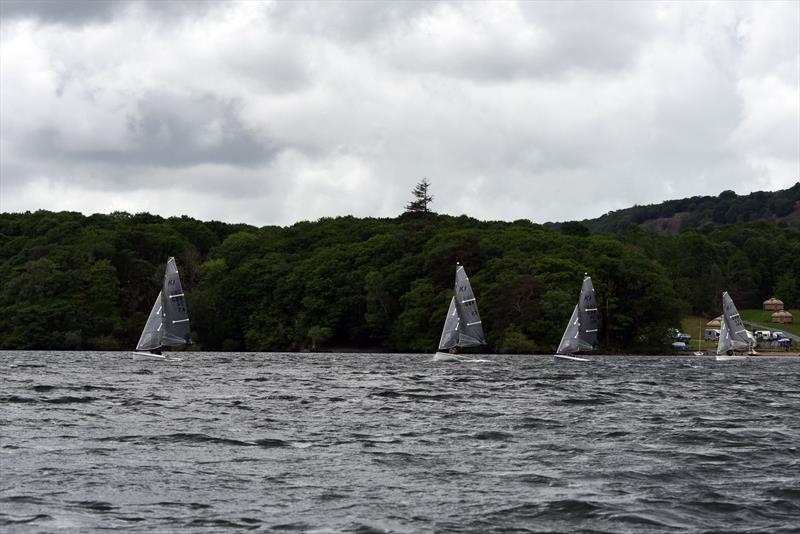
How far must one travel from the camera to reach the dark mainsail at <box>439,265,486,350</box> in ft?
369

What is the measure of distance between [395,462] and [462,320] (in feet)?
270

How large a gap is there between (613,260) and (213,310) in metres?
61.4

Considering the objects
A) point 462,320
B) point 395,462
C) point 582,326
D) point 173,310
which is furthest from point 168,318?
point 395,462

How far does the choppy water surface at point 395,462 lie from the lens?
23.2 metres

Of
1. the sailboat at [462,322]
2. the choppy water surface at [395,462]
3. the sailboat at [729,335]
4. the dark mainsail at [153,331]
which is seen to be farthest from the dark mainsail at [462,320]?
the choppy water surface at [395,462]

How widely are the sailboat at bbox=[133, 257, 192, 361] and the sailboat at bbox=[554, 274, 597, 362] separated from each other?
39079 mm

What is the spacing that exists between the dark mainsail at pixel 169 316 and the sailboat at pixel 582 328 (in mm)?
39066

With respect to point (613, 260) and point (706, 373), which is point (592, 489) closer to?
point (706, 373)

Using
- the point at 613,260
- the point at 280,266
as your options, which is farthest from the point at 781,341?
the point at 280,266

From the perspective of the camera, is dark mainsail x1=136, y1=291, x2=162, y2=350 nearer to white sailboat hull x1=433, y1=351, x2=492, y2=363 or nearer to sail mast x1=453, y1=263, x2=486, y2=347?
white sailboat hull x1=433, y1=351, x2=492, y2=363

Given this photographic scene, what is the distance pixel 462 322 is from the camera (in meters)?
114

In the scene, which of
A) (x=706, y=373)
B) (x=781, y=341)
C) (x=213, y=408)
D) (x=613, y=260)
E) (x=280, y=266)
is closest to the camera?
(x=213, y=408)

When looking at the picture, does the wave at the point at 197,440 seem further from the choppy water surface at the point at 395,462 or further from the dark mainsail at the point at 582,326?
the dark mainsail at the point at 582,326

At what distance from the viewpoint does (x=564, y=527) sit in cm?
2236
